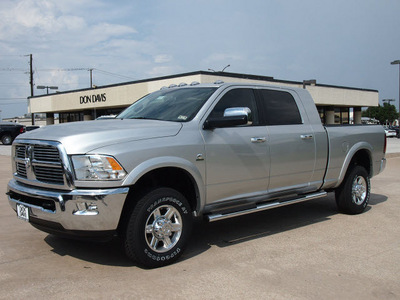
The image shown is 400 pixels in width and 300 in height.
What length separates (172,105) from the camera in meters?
5.17

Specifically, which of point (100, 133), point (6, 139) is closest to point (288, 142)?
point (100, 133)

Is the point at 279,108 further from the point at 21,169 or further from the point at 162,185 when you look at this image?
the point at 21,169

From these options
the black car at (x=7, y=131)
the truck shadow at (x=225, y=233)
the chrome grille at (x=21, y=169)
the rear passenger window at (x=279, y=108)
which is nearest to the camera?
the chrome grille at (x=21, y=169)

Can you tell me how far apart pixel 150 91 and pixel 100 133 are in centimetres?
2793

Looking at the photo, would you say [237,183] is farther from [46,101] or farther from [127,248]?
[46,101]

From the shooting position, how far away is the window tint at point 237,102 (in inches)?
198

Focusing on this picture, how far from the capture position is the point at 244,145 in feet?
16.5

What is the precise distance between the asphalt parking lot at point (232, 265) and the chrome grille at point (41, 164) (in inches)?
37.1

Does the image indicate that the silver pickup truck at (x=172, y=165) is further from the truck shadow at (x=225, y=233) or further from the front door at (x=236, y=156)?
the truck shadow at (x=225, y=233)

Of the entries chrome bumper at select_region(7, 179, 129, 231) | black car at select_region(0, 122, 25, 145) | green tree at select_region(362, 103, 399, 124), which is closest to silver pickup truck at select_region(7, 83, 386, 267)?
chrome bumper at select_region(7, 179, 129, 231)

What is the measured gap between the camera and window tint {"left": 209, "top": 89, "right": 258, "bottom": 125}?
5020 mm

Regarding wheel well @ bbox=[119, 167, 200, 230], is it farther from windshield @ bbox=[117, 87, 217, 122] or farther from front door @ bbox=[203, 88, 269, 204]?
windshield @ bbox=[117, 87, 217, 122]

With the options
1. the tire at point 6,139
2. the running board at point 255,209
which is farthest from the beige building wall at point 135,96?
the running board at point 255,209

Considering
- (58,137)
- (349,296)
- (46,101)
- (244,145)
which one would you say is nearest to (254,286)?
(349,296)
